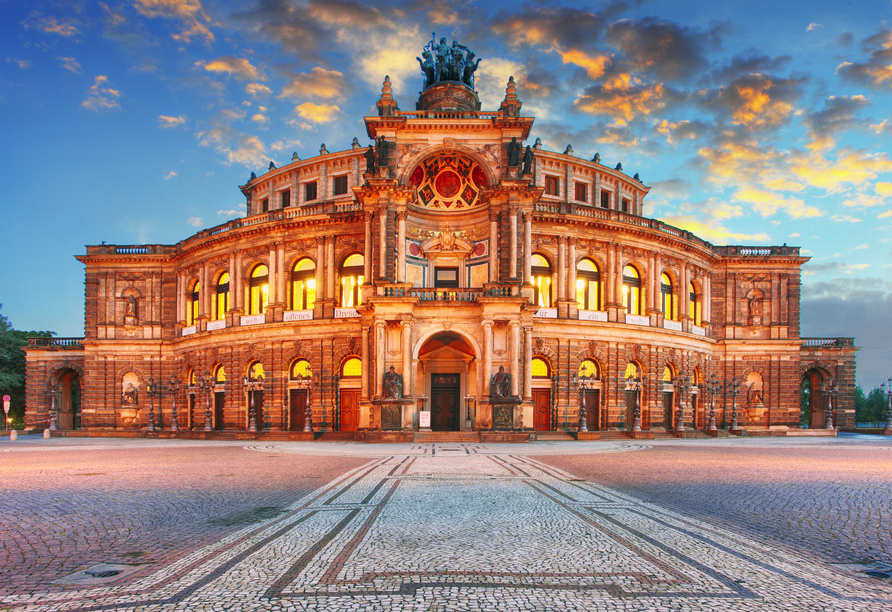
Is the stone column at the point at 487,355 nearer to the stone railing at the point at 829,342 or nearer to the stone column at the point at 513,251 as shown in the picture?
the stone column at the point at 513,251

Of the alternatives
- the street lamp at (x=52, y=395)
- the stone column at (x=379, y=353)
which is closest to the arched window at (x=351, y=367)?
the stone column at (x=379, y=353)

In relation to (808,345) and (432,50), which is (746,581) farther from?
(808,345)

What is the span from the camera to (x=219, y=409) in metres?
46.3

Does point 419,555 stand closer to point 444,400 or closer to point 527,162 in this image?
point 444,400

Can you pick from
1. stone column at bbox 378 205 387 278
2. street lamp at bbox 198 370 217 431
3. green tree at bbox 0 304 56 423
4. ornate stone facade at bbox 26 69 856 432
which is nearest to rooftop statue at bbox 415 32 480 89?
ornate stone facade at bbox 26 69 856 432

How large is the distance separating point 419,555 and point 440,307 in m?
28.1

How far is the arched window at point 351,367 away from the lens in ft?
137

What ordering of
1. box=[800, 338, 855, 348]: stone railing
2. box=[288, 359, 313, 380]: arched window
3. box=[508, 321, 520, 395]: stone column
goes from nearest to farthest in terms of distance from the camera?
box=[508, 321, 520, 395]: stone column → box=[288, 359, 313, 380]: arched window → box=[800, 338, 855, 348]: stone railing

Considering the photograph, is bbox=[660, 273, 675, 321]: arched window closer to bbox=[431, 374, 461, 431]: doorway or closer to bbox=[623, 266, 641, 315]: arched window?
bbox=[623, 266, 641, 315]: arched window

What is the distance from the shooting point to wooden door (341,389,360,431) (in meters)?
41.3

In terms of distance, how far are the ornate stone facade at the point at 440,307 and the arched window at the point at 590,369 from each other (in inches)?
6.4

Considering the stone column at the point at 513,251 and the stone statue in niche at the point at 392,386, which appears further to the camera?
the stone column at the point at 513,251

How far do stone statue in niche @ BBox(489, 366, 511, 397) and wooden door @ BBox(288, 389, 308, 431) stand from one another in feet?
53.2

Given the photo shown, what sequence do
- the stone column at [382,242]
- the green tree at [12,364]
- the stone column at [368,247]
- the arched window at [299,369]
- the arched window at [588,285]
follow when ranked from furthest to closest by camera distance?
the green tree at [12,364], the arched window at [299,369], the arched window at [588,285], the stone column at [368,247], the stone column at [382,242]
